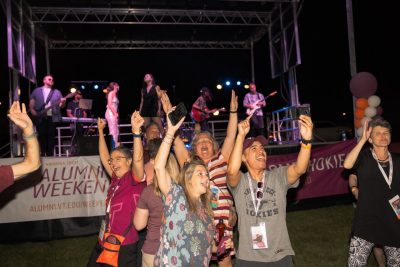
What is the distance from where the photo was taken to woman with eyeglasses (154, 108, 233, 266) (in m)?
2.46

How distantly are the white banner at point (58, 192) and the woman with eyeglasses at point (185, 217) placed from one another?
493cm

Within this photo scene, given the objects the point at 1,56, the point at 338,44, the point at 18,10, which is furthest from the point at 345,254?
the point at 1,56

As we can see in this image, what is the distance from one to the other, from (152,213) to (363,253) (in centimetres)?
222

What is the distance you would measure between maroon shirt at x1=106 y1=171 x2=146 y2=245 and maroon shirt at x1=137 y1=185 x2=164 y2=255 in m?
0.26

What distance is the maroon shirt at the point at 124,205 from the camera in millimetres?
3264

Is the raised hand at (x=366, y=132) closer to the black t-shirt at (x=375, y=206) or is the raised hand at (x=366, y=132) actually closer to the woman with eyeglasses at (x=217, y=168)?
the black t-shirt at (x=375, y=206)

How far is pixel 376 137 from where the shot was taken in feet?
12.1

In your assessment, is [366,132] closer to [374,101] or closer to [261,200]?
[261,200]

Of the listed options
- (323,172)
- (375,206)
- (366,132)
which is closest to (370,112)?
(323,172)

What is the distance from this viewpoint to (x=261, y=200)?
120 inches

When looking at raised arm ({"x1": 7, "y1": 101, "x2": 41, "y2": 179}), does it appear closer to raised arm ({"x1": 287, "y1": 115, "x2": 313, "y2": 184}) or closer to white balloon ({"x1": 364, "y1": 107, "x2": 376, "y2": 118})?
raised arm ({"x1": 287, "y1": 115, "x2": 313, "y2": 184})

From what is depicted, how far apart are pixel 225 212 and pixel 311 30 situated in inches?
681

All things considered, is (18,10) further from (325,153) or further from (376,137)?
(376,137)

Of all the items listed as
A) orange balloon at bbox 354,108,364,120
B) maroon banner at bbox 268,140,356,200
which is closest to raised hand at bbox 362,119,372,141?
maroon banner at bbox 268,140,356,200
